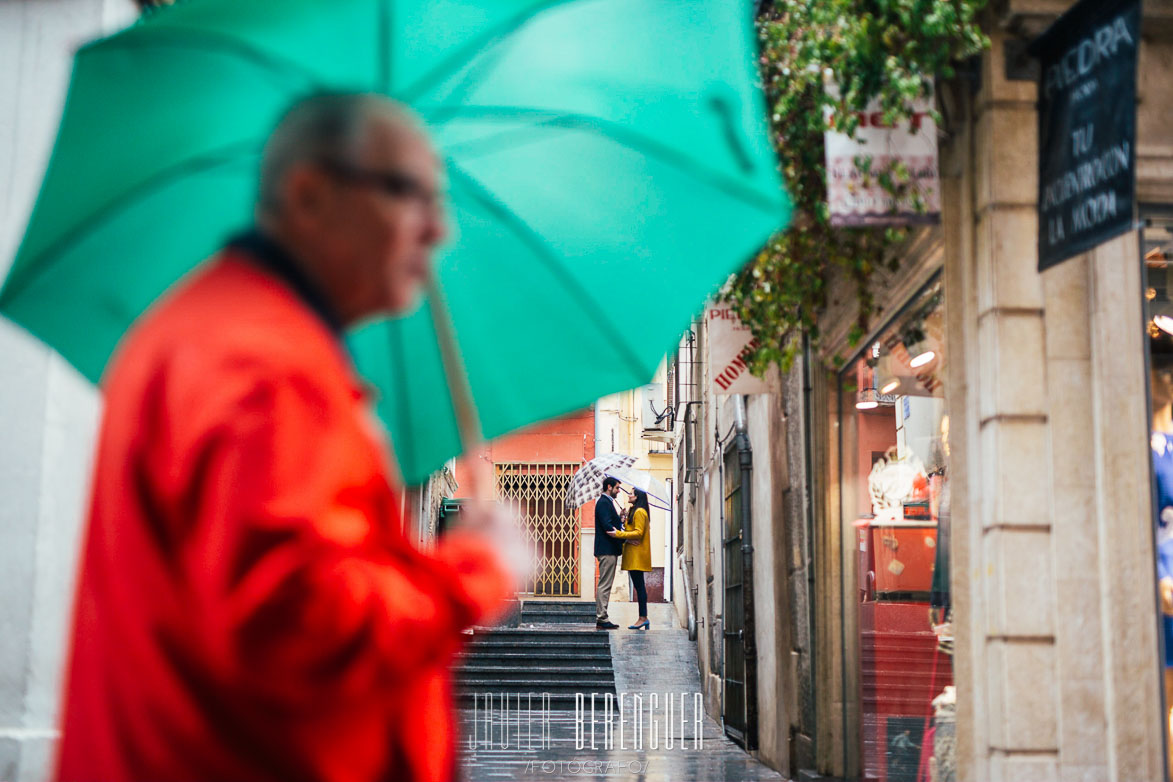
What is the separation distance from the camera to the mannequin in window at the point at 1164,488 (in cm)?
508

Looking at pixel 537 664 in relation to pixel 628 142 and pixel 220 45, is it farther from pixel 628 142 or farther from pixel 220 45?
pixel 220 45

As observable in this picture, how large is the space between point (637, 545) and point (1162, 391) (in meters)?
14.4

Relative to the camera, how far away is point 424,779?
1545mm

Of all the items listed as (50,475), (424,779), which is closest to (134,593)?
(424,779)

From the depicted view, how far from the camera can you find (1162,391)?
5.21m

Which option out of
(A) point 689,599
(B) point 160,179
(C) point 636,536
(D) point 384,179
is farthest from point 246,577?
(A) point 689,599

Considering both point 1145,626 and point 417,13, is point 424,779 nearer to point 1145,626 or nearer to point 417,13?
point 417,13

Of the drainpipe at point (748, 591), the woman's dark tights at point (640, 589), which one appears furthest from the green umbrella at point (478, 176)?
the woman's dark tights at point (640, 589)

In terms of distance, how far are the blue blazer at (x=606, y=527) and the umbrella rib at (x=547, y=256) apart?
642 inches

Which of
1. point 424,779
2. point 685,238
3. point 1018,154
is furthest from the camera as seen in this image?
point 1018,154

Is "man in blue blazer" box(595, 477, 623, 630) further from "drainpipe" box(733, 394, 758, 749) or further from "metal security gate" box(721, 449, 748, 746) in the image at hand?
"drainpipe" box(733, 394, 758, 749)

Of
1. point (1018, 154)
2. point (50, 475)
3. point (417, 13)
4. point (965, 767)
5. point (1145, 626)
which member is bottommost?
point (965, 767)

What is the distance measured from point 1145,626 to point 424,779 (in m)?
4.15

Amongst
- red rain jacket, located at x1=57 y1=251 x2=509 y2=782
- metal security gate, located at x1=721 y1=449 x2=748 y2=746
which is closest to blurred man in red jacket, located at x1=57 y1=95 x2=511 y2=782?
red rain jacket, located at x1=57 y1=251 x2=509 y2=782
